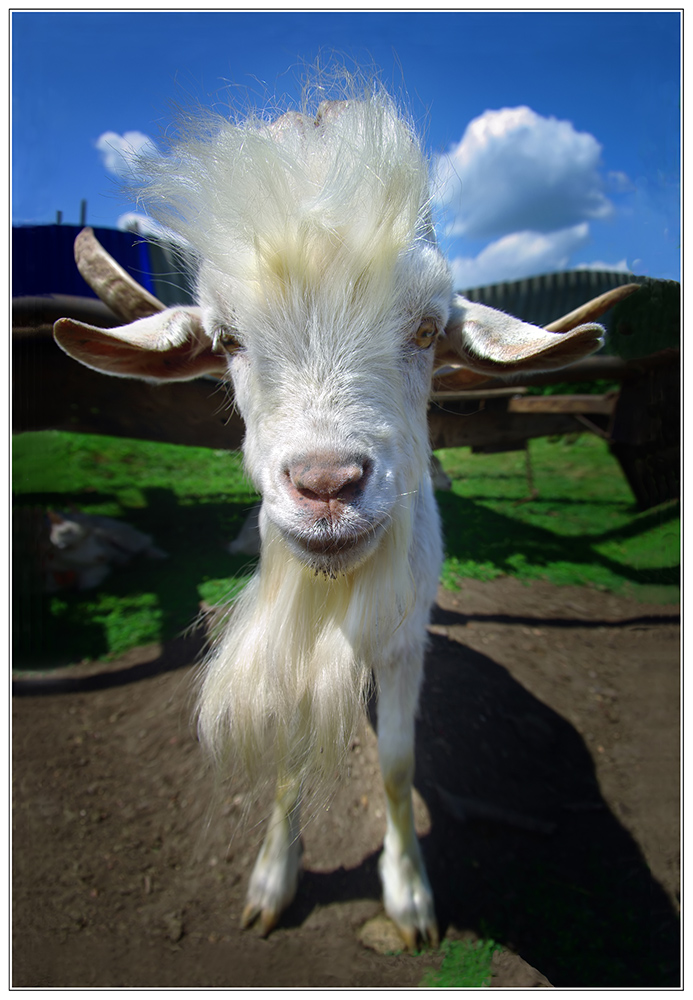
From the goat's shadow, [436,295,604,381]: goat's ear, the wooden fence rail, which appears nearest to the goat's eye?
[436,295,604,381]: goat's ear

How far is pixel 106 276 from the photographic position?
1773mm

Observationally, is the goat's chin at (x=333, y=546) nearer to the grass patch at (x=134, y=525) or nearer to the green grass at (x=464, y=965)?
the grass patch at (x=134, y=525)

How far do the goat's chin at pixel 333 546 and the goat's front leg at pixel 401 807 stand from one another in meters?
0.87

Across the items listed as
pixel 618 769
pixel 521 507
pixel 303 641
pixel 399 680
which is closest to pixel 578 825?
pixel 618 769

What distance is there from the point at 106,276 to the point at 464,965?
289 centimetres

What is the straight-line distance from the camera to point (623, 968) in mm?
1677

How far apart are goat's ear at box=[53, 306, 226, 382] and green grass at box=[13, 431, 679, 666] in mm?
1393

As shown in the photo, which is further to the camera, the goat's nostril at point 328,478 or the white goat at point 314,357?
the white goat at point 314,357

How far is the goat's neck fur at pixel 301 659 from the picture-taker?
4.50 feet

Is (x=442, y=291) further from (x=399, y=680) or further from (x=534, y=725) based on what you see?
(x=534, y=725)

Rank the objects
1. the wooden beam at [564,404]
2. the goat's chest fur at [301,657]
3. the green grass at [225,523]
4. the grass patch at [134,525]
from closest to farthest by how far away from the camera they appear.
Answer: the goat's chest fur at [301,657]
the grass patch at [134,525]
the green grass at [225,523]
the wooden beam at [564,404]

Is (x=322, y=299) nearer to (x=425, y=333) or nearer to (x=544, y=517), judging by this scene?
(x=425, y=333)

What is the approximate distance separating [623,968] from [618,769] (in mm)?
1037

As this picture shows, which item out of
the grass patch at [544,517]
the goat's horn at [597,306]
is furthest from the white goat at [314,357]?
the grass patch at [544,517]
